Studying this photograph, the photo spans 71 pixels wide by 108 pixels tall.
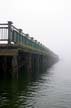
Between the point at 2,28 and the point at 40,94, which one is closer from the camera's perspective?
the point at 40,94

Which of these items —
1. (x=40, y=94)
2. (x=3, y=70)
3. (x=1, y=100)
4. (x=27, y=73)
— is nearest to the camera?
(x=1, y=100)

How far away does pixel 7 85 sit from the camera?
1988 centimetres

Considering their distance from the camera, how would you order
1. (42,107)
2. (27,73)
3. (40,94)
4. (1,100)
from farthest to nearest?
(27,73)
(40,94)
(1,100)
(42,107)

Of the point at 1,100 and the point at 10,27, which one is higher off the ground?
the point at 10,27

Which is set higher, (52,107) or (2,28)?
(2,28)

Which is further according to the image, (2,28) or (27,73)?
(27,73)

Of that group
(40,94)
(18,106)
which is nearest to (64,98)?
(40,94)

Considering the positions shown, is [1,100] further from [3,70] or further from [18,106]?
[3,70]

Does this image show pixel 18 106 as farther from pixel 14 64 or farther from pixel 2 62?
pixel 2 62

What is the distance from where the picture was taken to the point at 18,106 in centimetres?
1327

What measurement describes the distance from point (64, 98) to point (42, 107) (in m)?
2.56

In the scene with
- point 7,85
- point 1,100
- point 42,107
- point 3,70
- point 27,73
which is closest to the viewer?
point 42,107

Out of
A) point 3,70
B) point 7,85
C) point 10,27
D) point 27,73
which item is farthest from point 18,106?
point 27,73

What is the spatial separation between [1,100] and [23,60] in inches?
604
